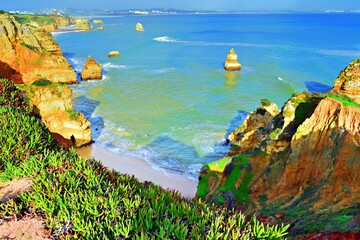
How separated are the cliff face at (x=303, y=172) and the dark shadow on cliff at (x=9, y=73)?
36224 mm

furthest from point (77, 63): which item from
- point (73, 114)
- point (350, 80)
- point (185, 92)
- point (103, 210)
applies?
point (103, 210)

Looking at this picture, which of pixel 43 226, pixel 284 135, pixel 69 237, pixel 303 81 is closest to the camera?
pixel 69 237

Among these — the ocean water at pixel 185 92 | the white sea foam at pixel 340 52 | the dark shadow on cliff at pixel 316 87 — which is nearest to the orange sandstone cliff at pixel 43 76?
the ocean water at pixel 185 92

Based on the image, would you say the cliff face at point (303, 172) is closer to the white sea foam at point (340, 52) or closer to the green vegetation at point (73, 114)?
the green vegetation at point (73, 114)

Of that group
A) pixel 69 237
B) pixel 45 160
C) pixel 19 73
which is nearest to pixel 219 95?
pixel 19 73

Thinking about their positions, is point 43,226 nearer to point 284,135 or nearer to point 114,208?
point 114,208

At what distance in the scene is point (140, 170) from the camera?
1133 inches

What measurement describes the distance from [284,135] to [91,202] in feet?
44.6

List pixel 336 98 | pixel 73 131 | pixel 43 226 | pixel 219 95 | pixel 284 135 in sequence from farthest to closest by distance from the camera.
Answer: pixel 219 95 < pixel 73 131 < pixel 284 135 < pixel 336 98 < pixel 43 226

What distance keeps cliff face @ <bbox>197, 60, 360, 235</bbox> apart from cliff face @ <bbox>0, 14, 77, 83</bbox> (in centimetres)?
3787

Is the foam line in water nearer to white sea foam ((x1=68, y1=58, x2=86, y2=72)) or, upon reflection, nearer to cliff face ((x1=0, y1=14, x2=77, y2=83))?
white sea foam ((x1=68, y1=58, x2=86, y2=72))

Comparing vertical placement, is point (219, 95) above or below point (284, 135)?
below

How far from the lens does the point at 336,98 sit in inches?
660

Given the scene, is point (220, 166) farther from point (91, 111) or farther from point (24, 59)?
point (24, 59)
